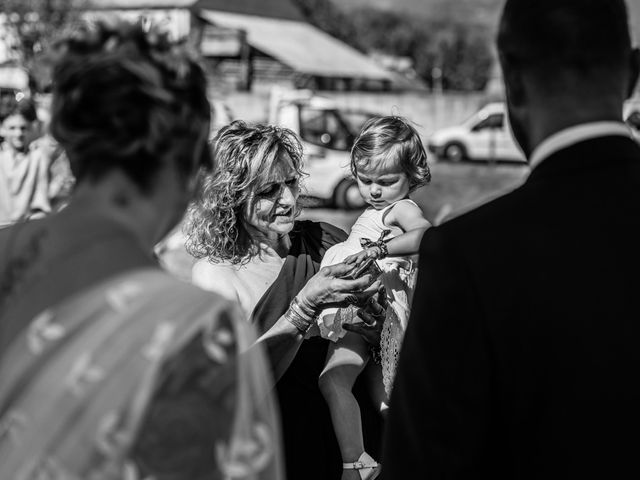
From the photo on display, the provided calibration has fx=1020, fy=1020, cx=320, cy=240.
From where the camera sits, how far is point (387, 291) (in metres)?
3.95

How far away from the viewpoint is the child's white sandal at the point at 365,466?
12.4 feet

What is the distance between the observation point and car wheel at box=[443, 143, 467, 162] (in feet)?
102

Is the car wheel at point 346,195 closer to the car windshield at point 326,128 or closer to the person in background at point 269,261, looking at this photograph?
the car windshield at point 326,128

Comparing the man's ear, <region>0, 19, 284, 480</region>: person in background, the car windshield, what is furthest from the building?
<region>0, 19, 284, 480</region>: person in background

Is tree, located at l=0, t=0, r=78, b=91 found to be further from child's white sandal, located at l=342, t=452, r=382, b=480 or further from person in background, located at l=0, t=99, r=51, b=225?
child's white sandal, located at l=342, t=452, r=382, b=480

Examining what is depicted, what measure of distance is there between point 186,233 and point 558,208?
215 centimetres

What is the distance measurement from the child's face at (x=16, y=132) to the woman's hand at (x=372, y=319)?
5.82m

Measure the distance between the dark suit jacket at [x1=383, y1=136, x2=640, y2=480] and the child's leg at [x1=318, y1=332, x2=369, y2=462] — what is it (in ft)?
5.63

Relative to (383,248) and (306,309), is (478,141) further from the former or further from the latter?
(306,309)

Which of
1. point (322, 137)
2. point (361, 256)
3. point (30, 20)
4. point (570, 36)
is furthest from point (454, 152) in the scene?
point (570, 36)

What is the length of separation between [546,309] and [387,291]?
77.9 inches

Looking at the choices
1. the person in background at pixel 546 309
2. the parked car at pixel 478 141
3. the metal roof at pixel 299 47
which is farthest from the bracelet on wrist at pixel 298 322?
the metal roof at pixel 299 47

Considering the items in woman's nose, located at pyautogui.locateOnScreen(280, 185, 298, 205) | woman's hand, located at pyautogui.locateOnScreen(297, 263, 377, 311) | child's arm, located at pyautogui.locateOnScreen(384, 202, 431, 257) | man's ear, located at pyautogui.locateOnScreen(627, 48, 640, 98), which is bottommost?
woman's hand, located at pyautogui.locateOnScreen(297, 263, 377, 311)

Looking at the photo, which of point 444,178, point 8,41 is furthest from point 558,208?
point 8,41
